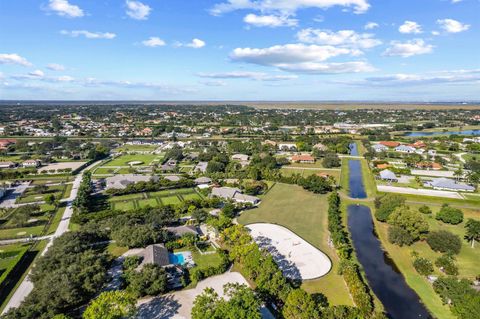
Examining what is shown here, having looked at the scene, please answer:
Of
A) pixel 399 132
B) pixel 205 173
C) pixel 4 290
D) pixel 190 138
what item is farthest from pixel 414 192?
pixel 399 132

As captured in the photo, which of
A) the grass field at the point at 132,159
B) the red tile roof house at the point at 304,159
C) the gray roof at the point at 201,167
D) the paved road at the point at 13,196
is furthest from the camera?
the red tile roof house at the point at 304,159

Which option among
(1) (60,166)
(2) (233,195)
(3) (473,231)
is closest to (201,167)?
(2) (233,195)

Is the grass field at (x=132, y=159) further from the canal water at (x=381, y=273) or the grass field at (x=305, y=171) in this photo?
the canal water at (x=381, y=273)

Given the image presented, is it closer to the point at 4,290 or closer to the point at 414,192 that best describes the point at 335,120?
the point at 414,192

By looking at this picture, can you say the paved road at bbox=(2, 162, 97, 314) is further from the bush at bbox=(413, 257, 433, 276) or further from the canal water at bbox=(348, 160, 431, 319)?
the bush at bbox=(413, 257, 433, 276)

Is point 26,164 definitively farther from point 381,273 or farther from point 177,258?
point 381,273

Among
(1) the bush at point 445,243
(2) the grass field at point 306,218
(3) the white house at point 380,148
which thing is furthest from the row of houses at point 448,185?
(3) the white house at point 380,148
